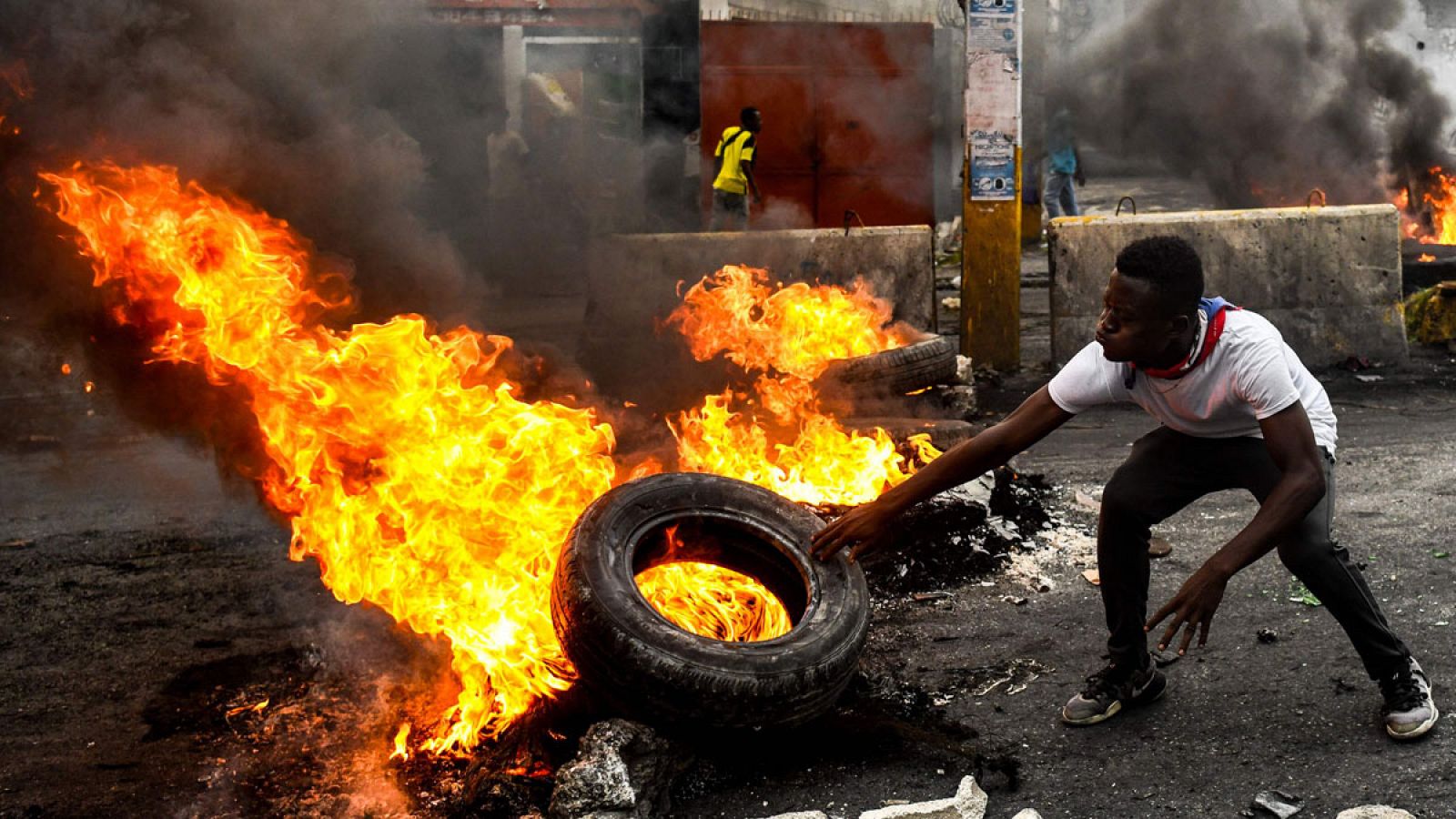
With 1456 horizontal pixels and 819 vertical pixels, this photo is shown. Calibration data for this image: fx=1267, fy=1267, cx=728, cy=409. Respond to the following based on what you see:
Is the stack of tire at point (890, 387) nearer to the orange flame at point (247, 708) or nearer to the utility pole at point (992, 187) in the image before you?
the utility pole at point (992, 187)

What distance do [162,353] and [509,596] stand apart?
2.29 m

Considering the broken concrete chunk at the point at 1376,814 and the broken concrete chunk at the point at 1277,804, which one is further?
the broken concrete chunk at the point at 1277,804

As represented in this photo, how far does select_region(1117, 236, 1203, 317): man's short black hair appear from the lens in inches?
150

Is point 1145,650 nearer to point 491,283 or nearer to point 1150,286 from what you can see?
point 1150,286

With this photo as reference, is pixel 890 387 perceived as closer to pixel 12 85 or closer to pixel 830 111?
pixel 12 85

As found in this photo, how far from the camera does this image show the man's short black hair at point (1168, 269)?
12.5ft

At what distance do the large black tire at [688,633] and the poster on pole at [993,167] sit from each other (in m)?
6.19

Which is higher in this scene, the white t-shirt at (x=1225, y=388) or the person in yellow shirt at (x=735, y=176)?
the person in yellow shirt at (x=735, y=176)

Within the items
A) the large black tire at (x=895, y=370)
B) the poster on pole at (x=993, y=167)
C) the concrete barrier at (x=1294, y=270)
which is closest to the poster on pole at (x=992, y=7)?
the poster on pole at (x=993, y=167)

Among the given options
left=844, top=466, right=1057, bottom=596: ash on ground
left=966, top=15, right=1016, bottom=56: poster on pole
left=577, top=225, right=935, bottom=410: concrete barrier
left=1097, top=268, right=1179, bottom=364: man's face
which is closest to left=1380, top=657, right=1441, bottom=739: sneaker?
left=1097, top=268, right=1179, bottom=364: man's face

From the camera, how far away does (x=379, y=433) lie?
18.0 ft

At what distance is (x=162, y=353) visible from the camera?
594cm

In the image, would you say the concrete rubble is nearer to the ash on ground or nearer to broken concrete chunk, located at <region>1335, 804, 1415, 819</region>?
broken concrete chunk, located at <region>1335, 804, 1415, 819</region>

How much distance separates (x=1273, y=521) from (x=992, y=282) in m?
7.05
